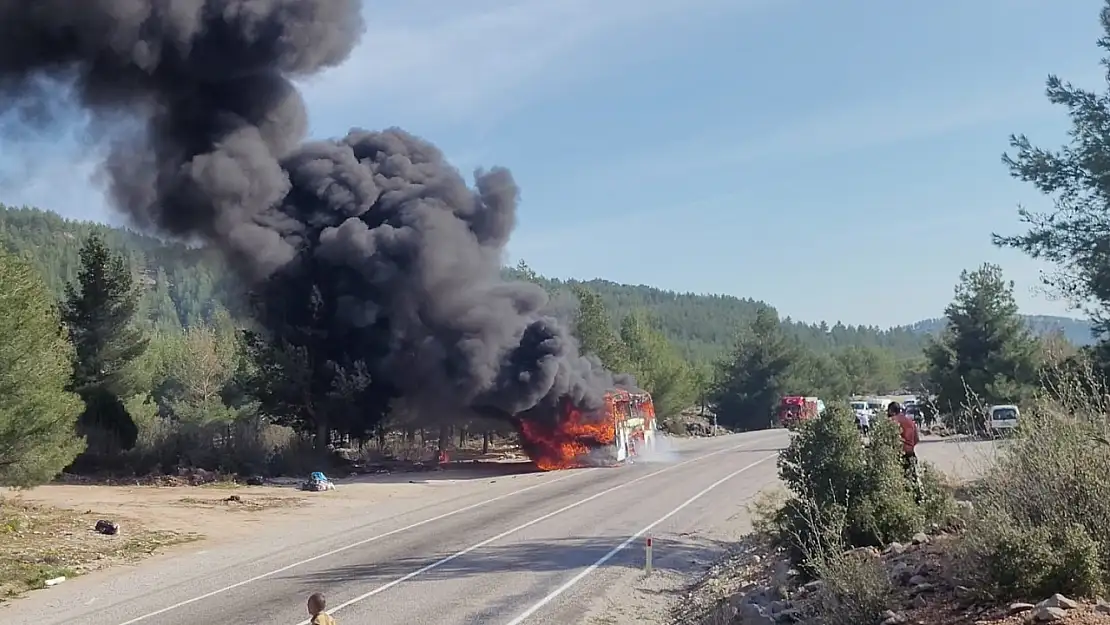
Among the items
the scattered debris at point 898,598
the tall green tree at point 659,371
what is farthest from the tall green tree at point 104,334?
the tall green tree at point 659,371

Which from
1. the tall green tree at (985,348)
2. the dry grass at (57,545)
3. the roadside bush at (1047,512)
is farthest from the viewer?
the tall green tree at (985,348)

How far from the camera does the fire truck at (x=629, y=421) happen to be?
1390 inches

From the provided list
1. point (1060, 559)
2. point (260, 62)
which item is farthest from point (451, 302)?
point (1060, 559)

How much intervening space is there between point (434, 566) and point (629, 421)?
2271 centimetres

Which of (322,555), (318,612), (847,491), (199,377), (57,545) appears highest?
(199,377)

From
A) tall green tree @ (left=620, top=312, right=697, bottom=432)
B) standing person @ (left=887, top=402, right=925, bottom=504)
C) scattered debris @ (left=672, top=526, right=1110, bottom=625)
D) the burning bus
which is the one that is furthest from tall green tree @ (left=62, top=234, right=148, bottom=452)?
tall green tree @ (left=620, top=312, right=697, bottom=432)

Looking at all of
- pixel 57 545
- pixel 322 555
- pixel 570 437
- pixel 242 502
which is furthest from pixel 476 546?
pixel 570 437

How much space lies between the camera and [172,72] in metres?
32.8

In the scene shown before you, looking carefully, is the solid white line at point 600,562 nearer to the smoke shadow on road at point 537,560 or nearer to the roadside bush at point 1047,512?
the smoke shadow on road at point 537,560

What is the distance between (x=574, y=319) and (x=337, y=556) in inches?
1460

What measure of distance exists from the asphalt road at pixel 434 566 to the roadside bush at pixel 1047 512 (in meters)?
5.44

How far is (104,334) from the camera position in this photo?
121 feet

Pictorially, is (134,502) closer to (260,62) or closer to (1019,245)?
(260,62)

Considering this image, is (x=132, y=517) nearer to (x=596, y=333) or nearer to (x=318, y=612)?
(x=318, y=612)
